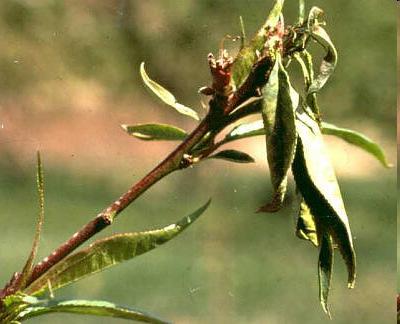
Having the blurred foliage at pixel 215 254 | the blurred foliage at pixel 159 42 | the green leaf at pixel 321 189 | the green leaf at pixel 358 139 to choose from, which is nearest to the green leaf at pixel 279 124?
the green leaf at pixel 321 189

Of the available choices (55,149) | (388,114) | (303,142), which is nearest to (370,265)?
(388,114)

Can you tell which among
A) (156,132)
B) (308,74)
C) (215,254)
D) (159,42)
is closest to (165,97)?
(156,132)

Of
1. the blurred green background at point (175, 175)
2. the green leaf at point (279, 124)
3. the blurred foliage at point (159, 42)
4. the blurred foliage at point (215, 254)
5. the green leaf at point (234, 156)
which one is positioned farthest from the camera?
the blurred foliage at point (159, 42)

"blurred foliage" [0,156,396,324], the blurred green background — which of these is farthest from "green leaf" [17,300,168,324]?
the blurred green background

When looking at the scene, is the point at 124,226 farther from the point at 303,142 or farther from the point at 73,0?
the point at 303,142

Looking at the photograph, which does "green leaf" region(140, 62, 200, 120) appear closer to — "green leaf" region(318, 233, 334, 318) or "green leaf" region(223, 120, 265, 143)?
"green leaf" region(223, 120, 265, 143)

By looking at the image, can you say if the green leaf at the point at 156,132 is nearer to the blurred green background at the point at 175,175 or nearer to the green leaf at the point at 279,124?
the green leaf at the point at 279,124
